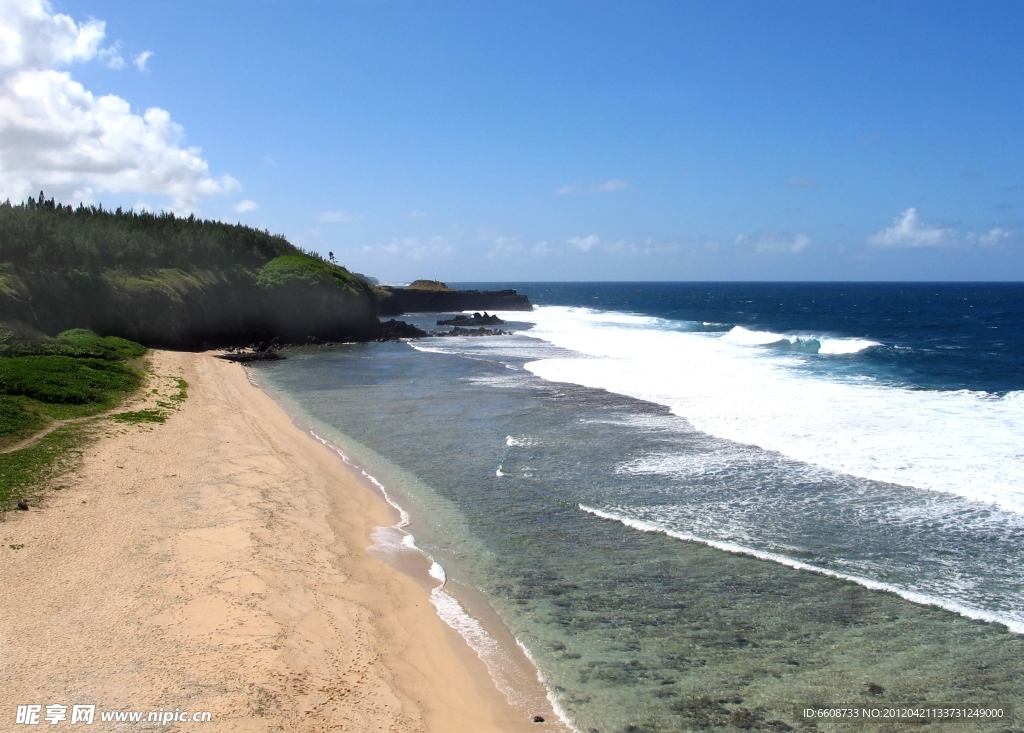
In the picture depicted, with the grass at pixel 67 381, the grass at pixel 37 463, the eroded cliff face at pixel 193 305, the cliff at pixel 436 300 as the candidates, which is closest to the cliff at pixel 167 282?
the eroded cliff face at pixel 193 305

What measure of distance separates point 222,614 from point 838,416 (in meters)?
17.2

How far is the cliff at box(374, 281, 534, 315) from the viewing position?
3253 inches

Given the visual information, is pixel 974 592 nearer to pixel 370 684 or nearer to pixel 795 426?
pixel 370 684

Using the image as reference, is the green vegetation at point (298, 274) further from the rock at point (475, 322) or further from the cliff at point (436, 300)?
the cliff at point (436, 300)

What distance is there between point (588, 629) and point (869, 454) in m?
10.4

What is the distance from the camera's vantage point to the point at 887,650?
7.84m

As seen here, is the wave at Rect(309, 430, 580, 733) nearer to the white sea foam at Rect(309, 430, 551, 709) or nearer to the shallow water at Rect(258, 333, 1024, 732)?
the white sea foam at Rect(309, 430, 551, 709)

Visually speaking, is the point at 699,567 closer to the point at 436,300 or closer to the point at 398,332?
the point at 398,332

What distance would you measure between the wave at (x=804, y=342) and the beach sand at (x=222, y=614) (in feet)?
112

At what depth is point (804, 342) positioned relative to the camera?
44.4 metres

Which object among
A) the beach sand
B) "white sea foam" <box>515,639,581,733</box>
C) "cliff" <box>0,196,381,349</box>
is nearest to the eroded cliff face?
"cliff" <box>0,196,381,349</box>

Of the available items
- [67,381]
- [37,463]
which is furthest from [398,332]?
[37,463]

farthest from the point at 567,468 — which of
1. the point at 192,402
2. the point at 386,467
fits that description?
the point at 192,402

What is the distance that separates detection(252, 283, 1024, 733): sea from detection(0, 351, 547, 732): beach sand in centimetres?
77
